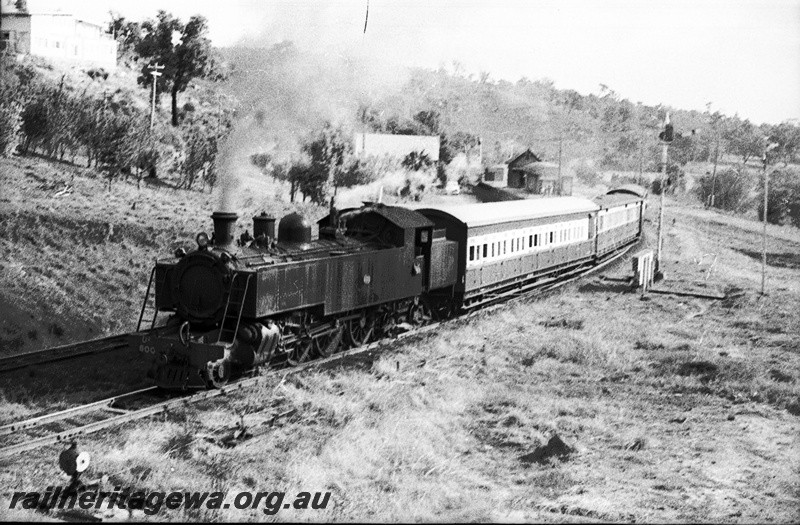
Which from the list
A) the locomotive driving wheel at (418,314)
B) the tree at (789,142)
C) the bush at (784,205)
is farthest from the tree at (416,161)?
the tree at (789,142)

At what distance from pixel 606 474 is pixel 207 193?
22.5 metres

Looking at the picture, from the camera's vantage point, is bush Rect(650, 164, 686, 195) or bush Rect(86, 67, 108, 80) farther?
bush Rect(650, 164, 686, 195)

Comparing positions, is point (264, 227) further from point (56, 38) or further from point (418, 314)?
point (56, 38)

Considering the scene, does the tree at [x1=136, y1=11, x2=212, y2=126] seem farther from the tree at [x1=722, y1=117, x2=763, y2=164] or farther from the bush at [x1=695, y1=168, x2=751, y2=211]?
the tree at [x1=722, y1=117, x2=763, y2=164]

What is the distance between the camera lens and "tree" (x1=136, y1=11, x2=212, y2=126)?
34344mm

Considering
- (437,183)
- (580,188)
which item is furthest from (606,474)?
(580,188)

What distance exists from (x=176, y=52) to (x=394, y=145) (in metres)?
14.5

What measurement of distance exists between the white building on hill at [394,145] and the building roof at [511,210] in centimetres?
1488

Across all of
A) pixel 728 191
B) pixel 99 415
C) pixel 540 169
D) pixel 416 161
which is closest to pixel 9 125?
pixel 99 415

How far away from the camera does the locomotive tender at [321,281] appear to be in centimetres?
1311

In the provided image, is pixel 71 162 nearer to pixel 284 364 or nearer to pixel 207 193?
pixel 207 193

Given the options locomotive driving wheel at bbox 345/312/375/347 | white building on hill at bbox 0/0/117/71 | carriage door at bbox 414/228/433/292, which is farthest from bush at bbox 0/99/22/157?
locomotive driving wheel at bbox 345/312/375/347

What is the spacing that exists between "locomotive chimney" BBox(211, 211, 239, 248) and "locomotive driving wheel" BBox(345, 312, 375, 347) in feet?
12.2

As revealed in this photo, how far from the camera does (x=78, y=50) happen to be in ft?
117
